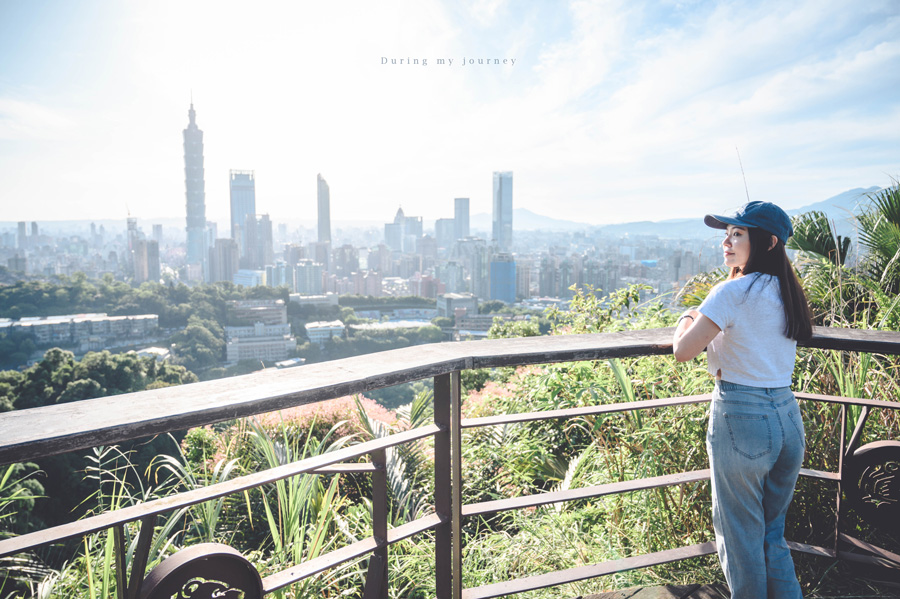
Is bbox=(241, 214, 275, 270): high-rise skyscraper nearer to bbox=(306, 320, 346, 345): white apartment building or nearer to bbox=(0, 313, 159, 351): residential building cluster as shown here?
bbox=(0, 313, 159, 351): residential building cluster

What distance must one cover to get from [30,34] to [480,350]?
294 feet

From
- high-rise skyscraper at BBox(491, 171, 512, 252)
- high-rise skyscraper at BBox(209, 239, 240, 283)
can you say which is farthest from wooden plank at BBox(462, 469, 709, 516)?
high-rise skyscraper at BBox(491, 171, 512, 252)

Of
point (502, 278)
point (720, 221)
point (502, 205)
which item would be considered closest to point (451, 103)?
point (502, 278)

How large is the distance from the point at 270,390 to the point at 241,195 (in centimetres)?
9910

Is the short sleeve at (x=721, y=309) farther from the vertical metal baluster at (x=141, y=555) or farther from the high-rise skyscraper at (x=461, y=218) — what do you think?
the high-rise skyscraper at (x=461, y=218)

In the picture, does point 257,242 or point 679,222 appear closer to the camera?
point 679,222

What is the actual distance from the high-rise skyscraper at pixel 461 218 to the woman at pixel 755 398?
88.4 meters

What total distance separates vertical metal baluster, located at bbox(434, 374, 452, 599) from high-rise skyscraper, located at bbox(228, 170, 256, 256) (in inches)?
3574

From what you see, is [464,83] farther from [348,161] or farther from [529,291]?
[348,161]

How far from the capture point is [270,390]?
0.86 m

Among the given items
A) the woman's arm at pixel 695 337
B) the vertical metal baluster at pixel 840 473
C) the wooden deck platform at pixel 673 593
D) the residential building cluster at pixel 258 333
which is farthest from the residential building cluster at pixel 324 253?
the woman's arm at pixel 695 337

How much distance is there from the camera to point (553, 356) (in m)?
1.22

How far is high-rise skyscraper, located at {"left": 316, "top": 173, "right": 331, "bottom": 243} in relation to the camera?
292ft

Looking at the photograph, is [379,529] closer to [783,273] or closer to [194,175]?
[783,273]
